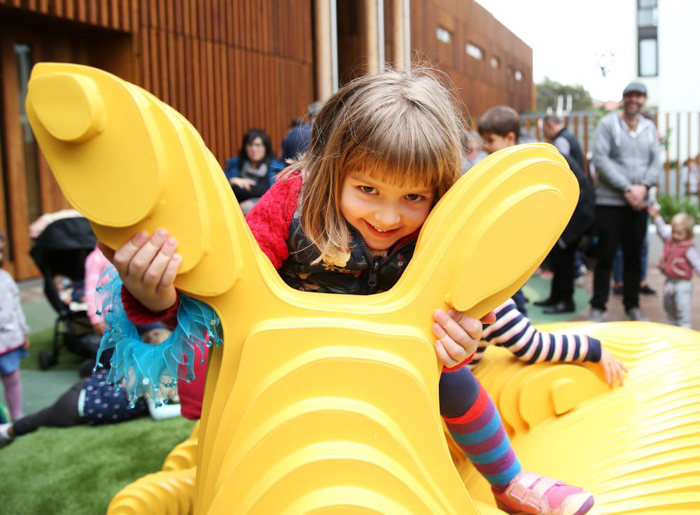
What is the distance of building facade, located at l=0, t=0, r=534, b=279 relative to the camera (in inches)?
239

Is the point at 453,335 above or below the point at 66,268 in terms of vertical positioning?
above

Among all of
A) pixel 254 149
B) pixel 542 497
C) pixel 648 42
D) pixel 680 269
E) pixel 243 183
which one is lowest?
pixel 542 497

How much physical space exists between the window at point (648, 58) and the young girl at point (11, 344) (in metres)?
22.5

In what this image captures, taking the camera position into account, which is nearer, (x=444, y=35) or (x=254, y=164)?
(x=254, y=164)

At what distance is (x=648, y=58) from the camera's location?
22.1 metres

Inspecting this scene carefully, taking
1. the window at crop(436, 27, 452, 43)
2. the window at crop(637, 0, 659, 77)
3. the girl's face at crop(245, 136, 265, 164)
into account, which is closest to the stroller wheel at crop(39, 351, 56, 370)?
the girl's face at crop(245, 136, 265, 164)

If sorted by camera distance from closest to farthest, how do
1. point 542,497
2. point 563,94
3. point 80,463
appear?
1. point 542,497
2. point 80,463
3. point 563,94

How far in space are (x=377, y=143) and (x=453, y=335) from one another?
1.19ft

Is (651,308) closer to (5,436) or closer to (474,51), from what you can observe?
(5,436)

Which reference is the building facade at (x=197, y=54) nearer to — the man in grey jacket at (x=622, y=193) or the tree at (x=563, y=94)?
the man in grey jacket at (x=622, y=193)

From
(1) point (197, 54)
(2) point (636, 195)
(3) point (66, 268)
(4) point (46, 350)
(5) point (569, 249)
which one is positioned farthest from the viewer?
(1) point (197, 54)

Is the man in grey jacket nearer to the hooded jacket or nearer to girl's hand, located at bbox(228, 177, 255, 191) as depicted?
the hooded jacket

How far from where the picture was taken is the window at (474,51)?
548 inches

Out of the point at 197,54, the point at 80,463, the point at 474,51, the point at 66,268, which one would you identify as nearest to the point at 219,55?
the point at 197,54
